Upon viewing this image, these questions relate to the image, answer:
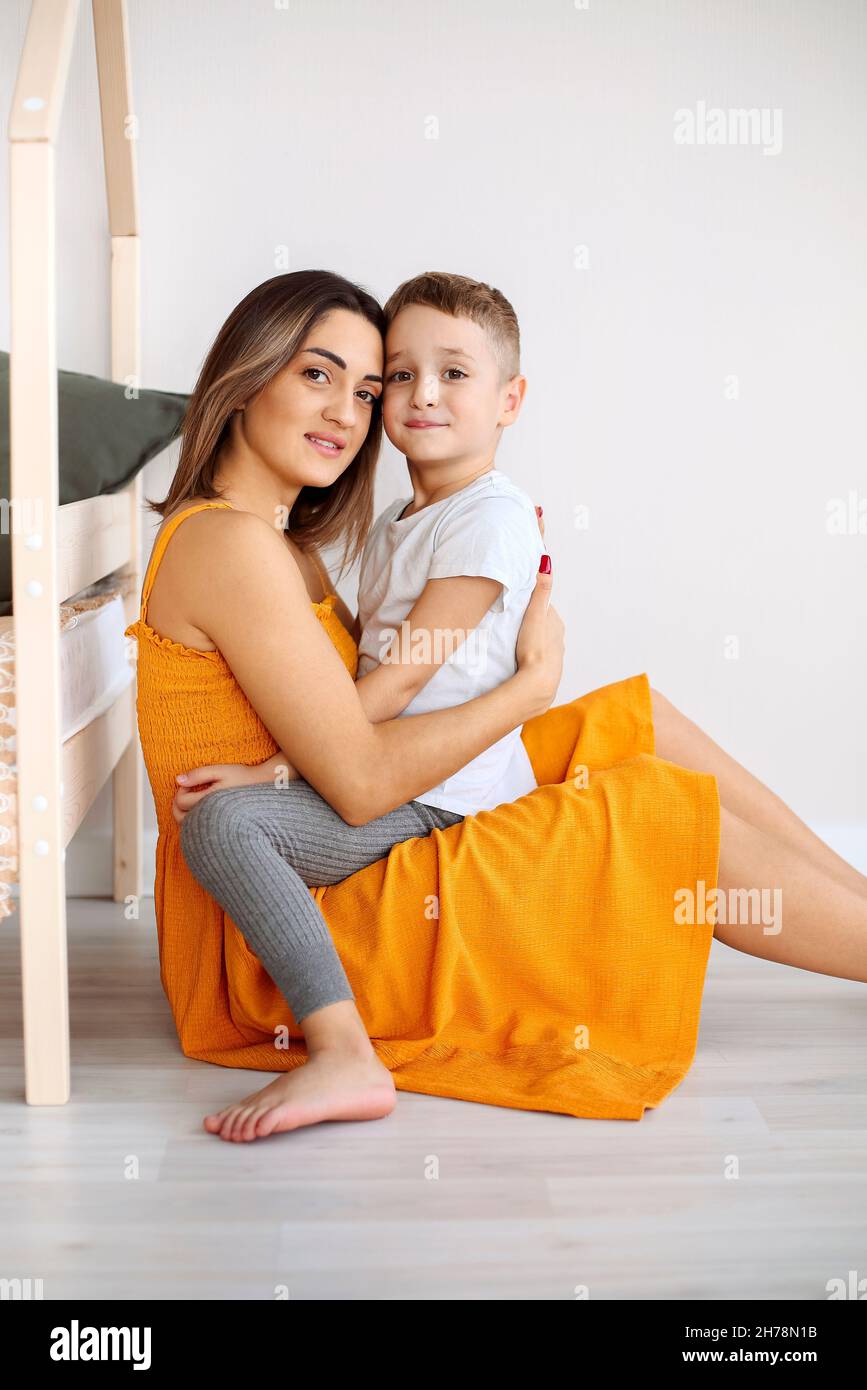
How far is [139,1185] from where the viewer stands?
109 centimetres

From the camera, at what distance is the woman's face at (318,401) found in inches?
54.2

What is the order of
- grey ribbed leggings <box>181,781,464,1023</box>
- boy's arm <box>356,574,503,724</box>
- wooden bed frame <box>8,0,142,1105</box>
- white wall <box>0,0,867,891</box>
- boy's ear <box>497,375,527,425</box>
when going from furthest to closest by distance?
white wall <box>0,0,867,891</box>, boy's ear <box>497,375,527,425</box>, boy's arm <box>356,574,503,724</box>, grey ribbed leggings <box>181,781,464,1023</box>, wooden bed frame <box>8,0,142,1105</box>

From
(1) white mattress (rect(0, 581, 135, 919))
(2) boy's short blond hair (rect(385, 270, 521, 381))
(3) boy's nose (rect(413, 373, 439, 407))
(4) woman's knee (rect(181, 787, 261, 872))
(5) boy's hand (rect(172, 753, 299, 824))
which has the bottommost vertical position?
(4) woman's knee (rect(181, 787, 261, 872))

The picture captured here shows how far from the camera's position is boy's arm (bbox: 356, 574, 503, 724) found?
1.35 meters

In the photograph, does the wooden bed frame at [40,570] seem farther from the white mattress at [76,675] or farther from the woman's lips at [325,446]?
the woman's lips at [325,446]

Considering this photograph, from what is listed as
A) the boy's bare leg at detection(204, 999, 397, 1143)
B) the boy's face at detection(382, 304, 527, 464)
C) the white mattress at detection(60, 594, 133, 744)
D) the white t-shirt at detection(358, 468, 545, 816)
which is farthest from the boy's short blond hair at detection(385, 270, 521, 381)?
the boy's bare leg at detection(204, 999, 397, 1143)

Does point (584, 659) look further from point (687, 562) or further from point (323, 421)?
point (323, 421)

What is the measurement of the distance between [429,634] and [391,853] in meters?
0.24

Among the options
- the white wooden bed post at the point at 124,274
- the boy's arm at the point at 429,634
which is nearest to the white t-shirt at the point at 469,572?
the boy's arm at the point at 429,634

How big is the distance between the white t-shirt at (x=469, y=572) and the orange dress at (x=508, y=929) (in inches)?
4.3

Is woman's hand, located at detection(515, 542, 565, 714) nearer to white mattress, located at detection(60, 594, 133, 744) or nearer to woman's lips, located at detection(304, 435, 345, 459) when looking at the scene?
woman's lips, located at detection(304, 435, 345, 459)

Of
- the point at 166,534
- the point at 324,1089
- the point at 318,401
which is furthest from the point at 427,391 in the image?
the point at 324,1089

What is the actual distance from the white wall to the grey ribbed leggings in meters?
0.72

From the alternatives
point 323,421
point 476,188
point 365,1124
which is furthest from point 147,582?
point 476,188
